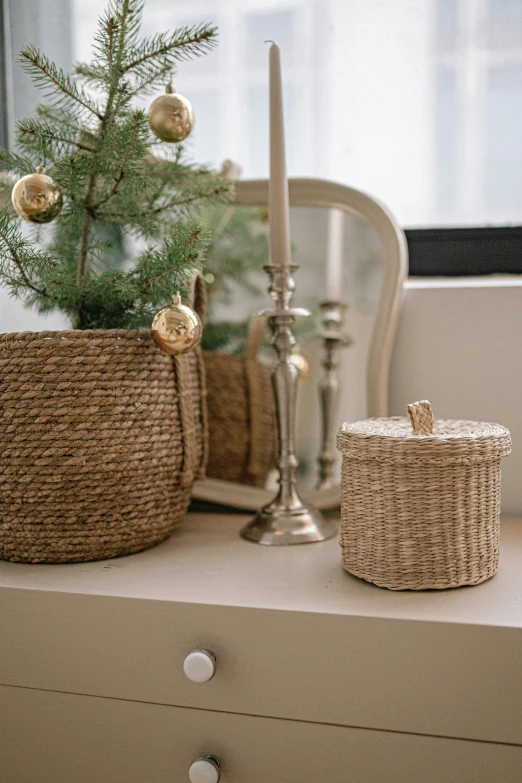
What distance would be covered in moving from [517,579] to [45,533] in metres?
0.42

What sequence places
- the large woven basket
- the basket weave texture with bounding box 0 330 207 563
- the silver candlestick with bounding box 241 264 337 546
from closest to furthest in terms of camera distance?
the basket weave texture with bounding box 0 330 207 563 < the silver candlestick with bounding box 241 264 337 546 < the large woven basket

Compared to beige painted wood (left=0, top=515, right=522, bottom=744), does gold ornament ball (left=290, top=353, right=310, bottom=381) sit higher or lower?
higher

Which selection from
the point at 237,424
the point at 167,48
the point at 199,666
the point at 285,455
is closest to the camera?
the point at 199,666

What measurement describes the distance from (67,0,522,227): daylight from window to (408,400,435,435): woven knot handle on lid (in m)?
0.42

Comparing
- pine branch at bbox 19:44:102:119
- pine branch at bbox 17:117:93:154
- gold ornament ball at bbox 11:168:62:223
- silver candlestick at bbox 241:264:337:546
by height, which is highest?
pine branch at bbox 19:44:102:119

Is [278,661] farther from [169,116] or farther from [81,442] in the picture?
[169,116]

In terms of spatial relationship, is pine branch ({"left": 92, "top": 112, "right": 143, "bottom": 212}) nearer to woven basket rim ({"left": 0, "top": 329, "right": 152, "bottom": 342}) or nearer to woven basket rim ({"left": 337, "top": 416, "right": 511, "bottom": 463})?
woven basket rim ({"left": 0, "top": 329, "right": 152, "bottom": 342})

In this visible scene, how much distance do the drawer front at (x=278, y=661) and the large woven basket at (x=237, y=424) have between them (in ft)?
1.06

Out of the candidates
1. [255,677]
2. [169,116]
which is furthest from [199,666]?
[169,116]

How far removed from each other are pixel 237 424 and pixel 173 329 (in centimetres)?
27

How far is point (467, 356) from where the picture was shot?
Answer: 31.0 inches

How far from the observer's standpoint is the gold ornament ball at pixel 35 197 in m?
0.61

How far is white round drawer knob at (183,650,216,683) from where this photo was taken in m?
0.51

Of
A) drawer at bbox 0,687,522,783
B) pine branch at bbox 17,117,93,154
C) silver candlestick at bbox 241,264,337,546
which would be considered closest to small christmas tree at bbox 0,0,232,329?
pine branch at bbox 17,117,93,154
